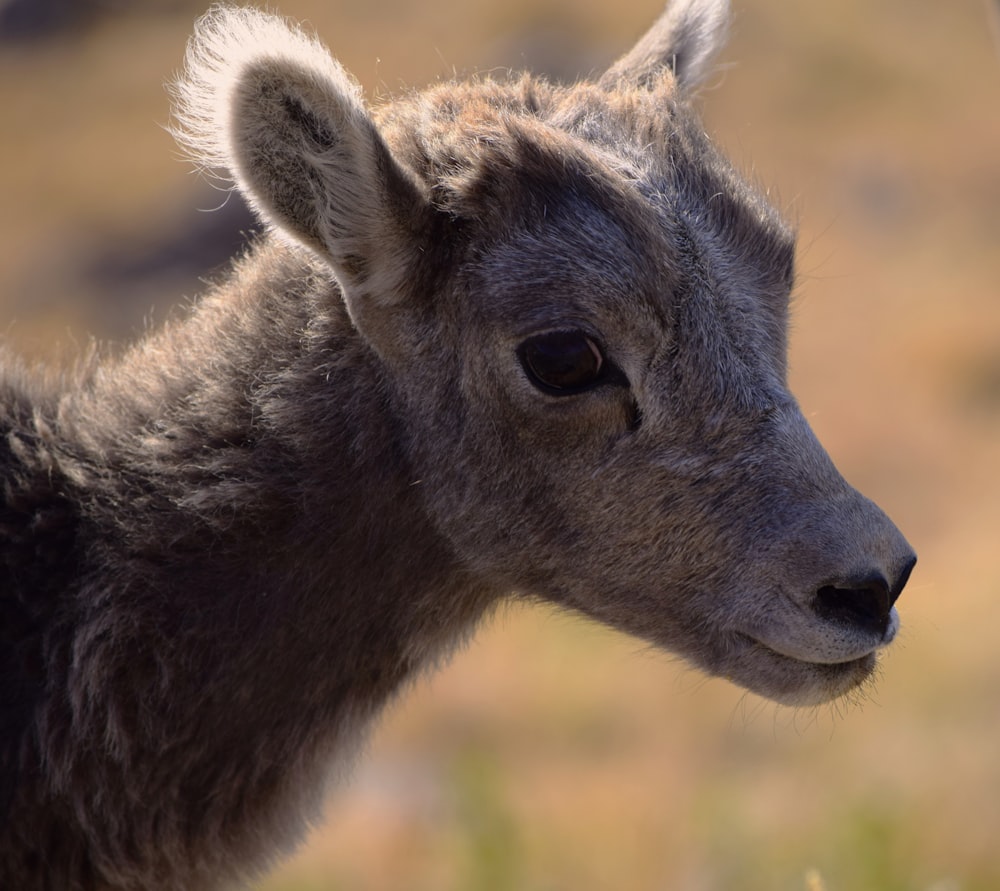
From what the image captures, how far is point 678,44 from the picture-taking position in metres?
6.93

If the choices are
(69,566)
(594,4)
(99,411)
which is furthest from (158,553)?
(594,4)

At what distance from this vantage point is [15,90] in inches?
3103

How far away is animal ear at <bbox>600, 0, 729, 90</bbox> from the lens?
270 inches

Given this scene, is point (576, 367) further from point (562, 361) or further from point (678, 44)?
point (678, 44)

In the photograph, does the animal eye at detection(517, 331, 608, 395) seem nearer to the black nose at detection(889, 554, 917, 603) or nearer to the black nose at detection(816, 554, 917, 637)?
the black nose at detection(816, 554, 917, 637)

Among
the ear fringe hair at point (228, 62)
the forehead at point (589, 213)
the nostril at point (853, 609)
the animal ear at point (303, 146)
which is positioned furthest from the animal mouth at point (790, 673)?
the ear fringe hair at point (228, 62)

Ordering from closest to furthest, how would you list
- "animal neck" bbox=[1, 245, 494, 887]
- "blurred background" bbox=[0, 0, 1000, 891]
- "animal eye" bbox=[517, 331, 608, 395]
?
"animal eye" bbox=[517, 331, 608, 395] < "animal neck" bbox=[1, 245, 494, 887] < "blurred background" bbox=[0, 0, 1000, 891]

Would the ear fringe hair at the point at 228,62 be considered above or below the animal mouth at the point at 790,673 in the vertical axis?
above

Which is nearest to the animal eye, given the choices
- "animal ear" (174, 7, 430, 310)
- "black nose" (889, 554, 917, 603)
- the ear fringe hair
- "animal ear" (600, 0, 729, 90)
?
"animal ear" (174, 7, 430, 310)

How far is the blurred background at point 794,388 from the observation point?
10.6m

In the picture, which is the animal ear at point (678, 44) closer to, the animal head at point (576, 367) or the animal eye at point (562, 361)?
the animal head at point (576, 367)

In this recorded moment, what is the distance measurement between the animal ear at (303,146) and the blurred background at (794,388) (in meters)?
1.92

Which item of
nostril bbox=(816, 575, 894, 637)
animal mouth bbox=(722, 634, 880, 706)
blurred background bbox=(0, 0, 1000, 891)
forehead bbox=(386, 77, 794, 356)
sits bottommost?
animal mouth bbox=(722, 634, 880, 706)

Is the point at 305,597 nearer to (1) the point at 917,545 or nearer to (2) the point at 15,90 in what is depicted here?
(1) the point at 917,545
